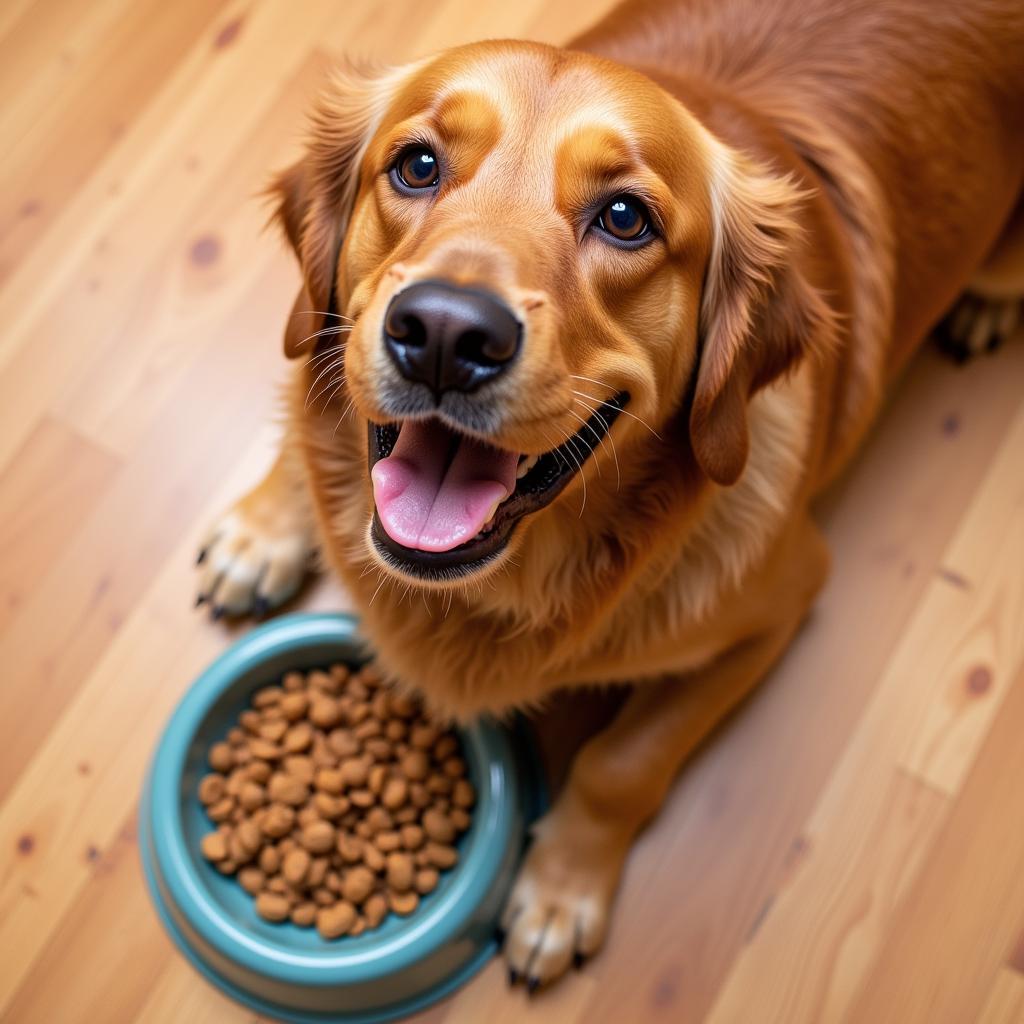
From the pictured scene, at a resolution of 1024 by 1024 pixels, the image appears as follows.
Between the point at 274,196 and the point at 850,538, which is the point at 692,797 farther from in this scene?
the point at 274,196

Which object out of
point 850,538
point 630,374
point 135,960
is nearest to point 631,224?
point 630,374

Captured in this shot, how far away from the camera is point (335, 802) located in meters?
1.99

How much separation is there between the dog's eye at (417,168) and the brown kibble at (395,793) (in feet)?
3.62

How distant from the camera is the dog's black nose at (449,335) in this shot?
1143 millimetres

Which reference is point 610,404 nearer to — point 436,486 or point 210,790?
point 436,486

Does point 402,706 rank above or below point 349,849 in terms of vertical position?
above

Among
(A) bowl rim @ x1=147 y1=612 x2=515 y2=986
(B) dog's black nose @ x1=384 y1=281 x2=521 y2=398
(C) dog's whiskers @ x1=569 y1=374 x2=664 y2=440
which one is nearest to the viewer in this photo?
(B) dog's black nose @ x1=384 y1=281 x2=521 y2=398

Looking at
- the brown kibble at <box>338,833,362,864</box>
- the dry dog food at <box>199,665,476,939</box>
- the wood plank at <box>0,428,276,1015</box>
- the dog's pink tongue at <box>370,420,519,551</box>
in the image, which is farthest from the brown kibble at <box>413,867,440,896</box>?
the dog's pink tongue at <box>370,420,519,551</box>

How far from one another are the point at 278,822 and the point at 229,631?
448mm

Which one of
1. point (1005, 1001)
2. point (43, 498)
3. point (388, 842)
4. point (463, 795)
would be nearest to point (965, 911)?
point (1005, 1001)

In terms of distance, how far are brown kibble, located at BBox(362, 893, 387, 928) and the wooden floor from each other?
22 centimetres

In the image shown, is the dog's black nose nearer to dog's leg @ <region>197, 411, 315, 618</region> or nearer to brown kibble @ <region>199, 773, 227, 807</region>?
dog's leg @ <region>197, 411, 315, 618</region>

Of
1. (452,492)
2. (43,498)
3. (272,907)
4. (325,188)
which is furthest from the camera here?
(43,498)

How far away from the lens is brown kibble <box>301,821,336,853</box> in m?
1.94
